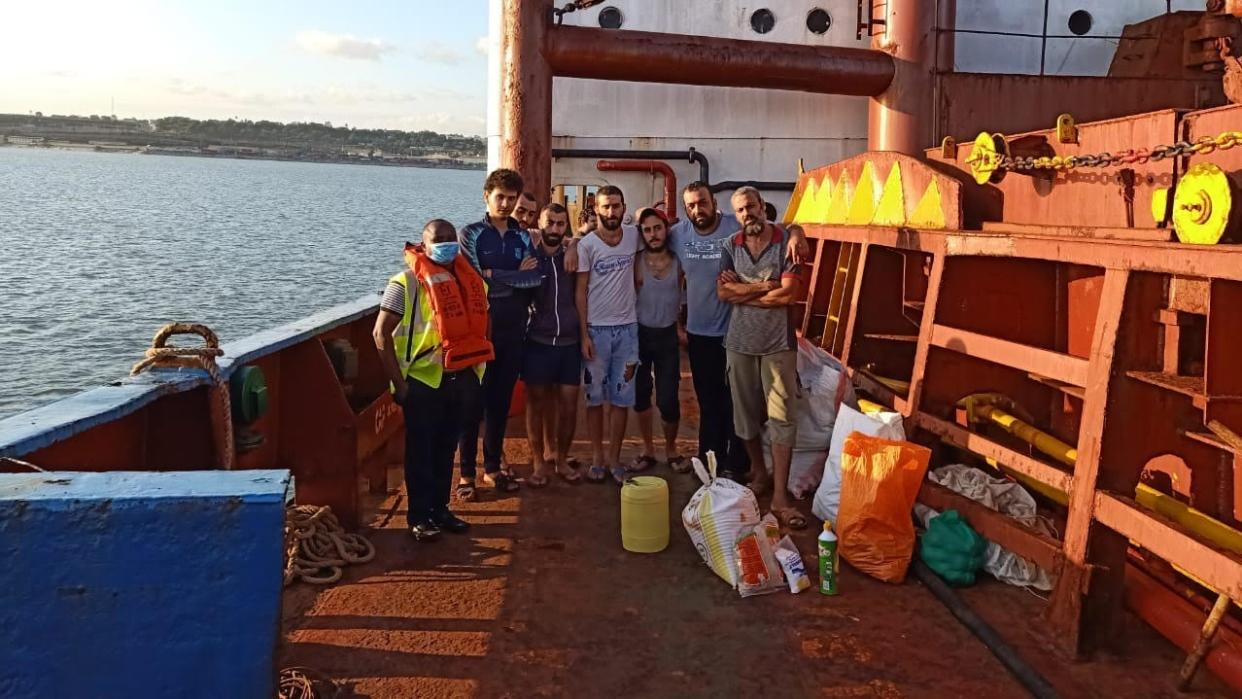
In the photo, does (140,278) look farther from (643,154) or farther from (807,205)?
(807,205)

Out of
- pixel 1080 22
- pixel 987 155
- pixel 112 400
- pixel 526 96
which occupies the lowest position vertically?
pixel 112 400

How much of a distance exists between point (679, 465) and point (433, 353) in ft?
6.81

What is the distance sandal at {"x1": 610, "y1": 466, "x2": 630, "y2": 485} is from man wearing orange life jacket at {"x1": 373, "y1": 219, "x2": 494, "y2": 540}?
118 cm

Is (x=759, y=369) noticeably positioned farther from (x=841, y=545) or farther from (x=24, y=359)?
(x=24, y=359)

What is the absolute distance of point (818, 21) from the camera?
42.8 feet

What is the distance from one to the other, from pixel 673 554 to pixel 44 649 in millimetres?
2930

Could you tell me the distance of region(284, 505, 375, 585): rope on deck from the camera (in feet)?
14.4

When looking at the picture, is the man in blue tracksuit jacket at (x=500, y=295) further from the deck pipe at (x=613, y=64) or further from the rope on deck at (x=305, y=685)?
the deck pipe at (x=613, y=64)

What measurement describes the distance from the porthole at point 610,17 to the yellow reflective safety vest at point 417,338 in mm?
9044

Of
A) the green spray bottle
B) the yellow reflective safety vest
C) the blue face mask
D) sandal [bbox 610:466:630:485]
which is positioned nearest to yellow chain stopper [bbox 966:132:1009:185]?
the green spray bottle

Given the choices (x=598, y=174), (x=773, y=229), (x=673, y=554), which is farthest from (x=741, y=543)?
(x=598, y=174)

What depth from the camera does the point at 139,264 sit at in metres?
31.4

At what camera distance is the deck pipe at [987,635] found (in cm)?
334

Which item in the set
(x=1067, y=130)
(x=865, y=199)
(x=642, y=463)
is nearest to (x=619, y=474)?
(x=642, y=463)
